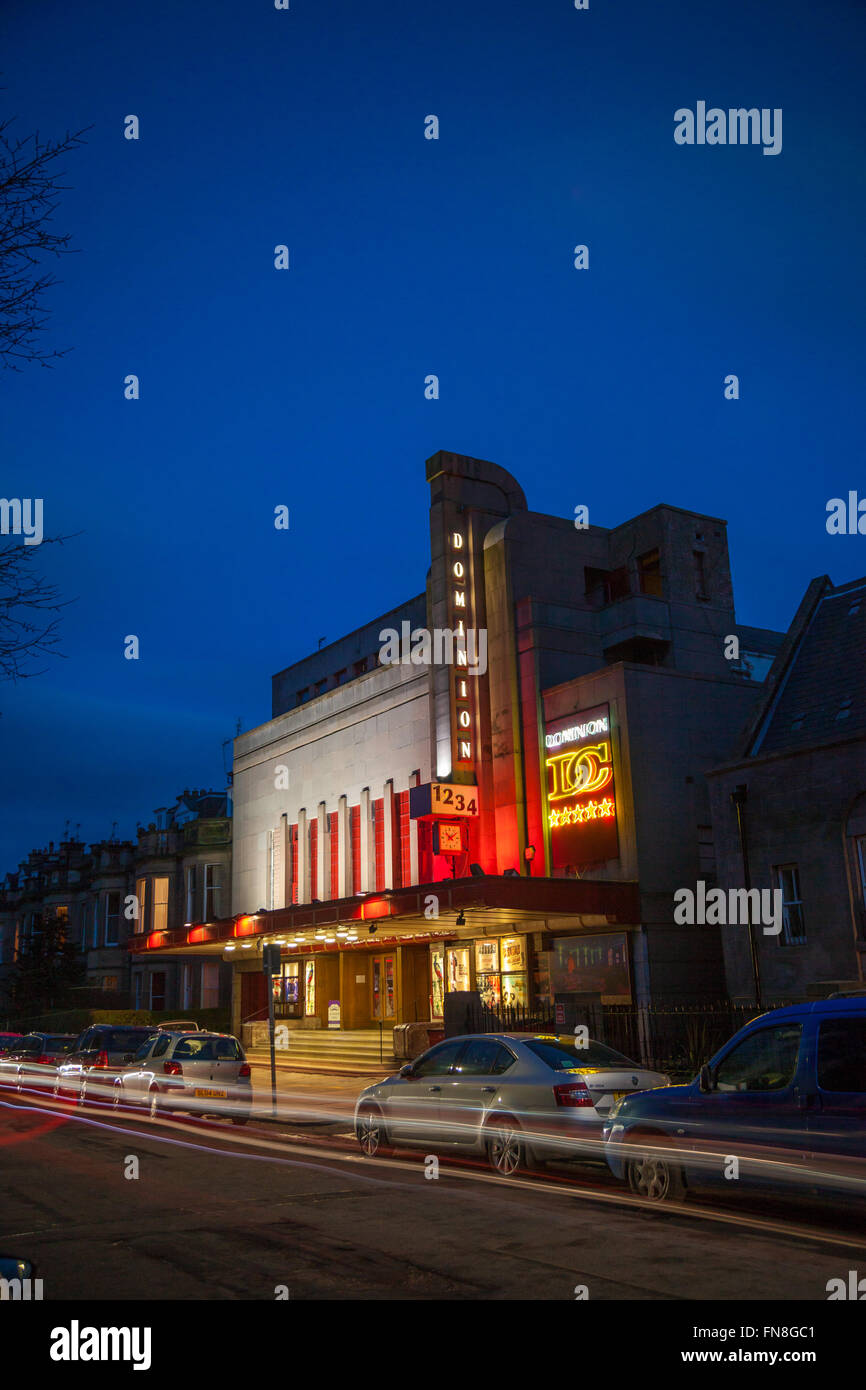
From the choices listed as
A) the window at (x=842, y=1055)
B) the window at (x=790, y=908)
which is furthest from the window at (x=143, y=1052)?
the window at (x=842, y=1055)

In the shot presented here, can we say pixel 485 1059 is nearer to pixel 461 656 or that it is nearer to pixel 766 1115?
pixel 766 1115

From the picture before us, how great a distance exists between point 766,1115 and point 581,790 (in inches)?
776

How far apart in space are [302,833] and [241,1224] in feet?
108

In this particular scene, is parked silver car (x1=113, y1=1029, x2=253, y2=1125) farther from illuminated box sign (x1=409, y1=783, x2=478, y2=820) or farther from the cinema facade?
illuminated box sign (x1=409, y1=783, x2=478, y2=820)

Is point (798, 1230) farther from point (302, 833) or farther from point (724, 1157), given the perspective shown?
point (302, 833)

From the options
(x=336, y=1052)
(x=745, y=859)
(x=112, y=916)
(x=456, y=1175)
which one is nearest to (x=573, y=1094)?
(x=456, y=1175)

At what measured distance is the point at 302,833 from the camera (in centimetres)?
4197

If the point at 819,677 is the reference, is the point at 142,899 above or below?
below

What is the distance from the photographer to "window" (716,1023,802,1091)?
9.27m

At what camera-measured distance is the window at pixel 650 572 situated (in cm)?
3362

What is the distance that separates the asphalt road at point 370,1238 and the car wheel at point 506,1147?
0.96 ft

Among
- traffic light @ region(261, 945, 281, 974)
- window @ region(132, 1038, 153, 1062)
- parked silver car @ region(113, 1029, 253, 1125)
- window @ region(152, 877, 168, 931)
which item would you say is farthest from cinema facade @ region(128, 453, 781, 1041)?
window @ region(152, 877, 168, 931)

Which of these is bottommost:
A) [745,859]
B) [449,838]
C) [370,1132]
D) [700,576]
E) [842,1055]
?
[370,1132]

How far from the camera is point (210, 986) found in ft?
163
